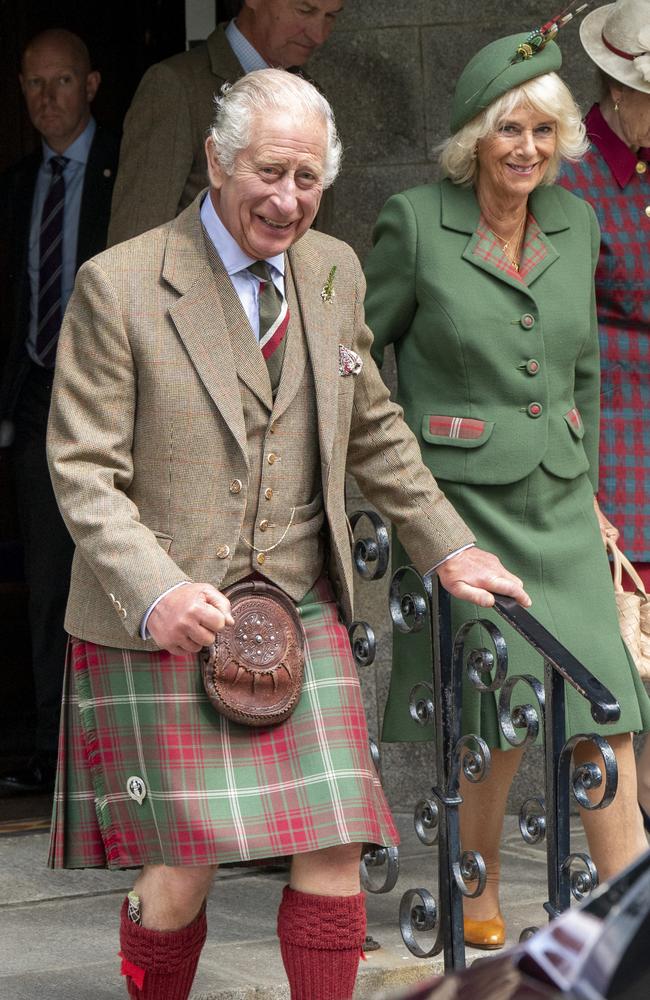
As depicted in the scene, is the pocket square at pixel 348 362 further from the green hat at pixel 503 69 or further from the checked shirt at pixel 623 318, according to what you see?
the checked shirt at pixel 623 318

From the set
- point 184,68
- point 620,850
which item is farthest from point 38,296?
point 620,850

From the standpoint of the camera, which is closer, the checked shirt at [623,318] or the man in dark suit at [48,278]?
the checked shirt at [623,318]

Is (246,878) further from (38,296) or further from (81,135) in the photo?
(81,135)

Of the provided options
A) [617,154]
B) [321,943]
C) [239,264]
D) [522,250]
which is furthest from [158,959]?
[617,154]

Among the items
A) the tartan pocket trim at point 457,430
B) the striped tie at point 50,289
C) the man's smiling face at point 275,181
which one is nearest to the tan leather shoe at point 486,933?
the tartan pocket trim at point 457,430

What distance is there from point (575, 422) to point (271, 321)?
1.08m

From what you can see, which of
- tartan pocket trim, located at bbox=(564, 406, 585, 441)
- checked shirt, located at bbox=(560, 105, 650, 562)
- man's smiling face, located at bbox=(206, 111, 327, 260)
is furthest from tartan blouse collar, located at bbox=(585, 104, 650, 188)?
man's smiling face, located at bbox=(206, 111, 327, 260)

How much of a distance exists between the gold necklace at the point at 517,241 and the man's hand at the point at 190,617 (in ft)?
4.81

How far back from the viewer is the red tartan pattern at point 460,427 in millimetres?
4309

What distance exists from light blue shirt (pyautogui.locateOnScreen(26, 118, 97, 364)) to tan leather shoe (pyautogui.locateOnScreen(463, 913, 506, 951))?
2.31m

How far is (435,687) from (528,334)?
873 mm

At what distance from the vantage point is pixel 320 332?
3.67 metres

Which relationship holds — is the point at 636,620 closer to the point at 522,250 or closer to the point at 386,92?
the point at 522,250

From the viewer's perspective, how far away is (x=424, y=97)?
5.50 metres
